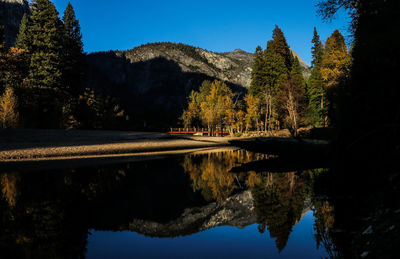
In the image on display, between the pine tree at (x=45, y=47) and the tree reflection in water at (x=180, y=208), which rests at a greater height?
the pine tree at (x=45, y=47)

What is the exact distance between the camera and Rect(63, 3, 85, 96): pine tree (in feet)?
133

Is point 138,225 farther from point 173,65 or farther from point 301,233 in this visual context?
point 173,65

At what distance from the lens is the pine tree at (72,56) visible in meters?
40.4

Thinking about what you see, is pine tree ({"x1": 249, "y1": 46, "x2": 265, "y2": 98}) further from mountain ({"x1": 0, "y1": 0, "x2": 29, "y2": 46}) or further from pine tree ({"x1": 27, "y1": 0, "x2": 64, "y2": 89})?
mountain ({"x1": 0, "y1": 0, "x2": 29, "y2": 46})

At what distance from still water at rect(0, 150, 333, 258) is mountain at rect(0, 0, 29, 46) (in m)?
129

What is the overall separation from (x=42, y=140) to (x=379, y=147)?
25414 mm

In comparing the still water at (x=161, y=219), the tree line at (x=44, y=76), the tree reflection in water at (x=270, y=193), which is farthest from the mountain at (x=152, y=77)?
the still water at (x=161, y=219)

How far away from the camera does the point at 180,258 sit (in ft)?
11.8

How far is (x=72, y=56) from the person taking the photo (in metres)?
42.7

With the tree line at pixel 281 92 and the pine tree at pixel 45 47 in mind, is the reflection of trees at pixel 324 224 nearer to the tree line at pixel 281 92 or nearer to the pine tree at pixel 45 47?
the tree line at pixel 281 92

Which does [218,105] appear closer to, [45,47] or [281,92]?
[281,92]

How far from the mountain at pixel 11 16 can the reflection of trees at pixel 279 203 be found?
5215 inches

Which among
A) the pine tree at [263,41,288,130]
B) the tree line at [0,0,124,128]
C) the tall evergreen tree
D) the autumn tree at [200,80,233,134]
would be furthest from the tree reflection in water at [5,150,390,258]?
the autumn tree at [200,80,233,134]

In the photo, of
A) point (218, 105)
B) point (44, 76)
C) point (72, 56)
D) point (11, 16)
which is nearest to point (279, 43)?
point (218, 105)
